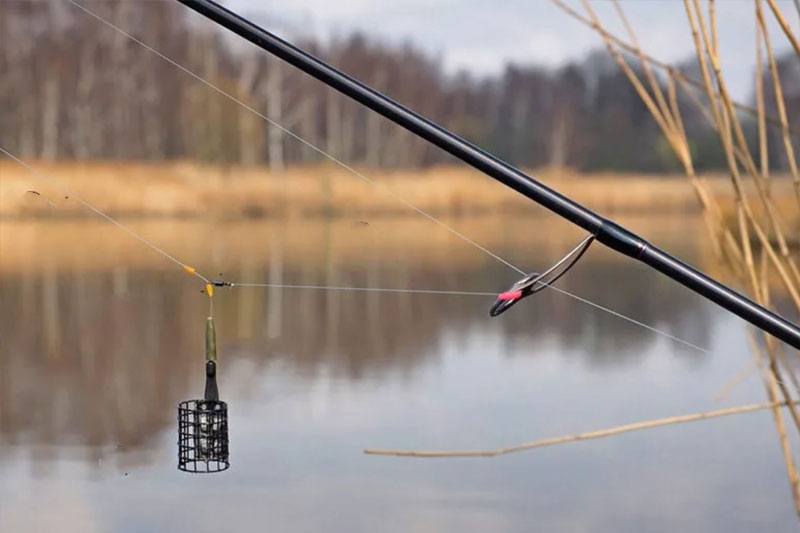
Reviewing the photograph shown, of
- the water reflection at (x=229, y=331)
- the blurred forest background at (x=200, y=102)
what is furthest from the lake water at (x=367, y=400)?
the blurred forest background at (x=200, y=102)

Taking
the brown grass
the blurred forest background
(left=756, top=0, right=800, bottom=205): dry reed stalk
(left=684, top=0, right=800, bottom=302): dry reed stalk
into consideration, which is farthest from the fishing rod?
the blurred forest background

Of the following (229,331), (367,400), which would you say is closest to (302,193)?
(229,331)

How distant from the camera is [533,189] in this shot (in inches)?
35.3

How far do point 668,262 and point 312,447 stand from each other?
3.17 m

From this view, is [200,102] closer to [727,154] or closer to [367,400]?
[367,400]

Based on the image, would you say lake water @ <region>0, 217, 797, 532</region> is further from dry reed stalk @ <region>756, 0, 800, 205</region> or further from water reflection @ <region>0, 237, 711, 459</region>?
dry reed stalk @ <region>756, 0, 800, 205</region>

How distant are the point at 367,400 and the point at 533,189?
3.95 m

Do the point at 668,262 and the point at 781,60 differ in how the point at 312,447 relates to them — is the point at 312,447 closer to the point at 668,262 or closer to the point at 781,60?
the point at 668,262

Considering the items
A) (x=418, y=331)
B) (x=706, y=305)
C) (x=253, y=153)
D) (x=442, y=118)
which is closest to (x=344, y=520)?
(x=418, y=331)

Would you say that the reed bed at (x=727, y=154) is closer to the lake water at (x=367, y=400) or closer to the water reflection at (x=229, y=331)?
the lake water at (x=367, y=400)

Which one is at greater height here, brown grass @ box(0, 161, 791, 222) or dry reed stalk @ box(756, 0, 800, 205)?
brown grass @ box(0, 161, 791, 222)

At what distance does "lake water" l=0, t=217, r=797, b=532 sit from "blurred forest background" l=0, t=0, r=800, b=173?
10089 millimetres

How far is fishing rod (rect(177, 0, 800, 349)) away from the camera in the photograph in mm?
896


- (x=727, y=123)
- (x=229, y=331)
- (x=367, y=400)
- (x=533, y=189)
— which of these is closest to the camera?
(x=533, y=189)
